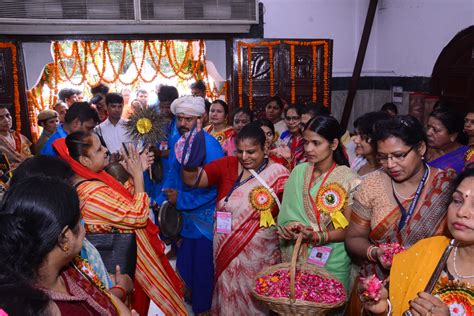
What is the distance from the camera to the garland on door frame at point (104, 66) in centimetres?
895

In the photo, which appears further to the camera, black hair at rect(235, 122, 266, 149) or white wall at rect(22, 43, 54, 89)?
white wall at rect(22, 43, 54, 89)

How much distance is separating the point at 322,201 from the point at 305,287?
57 cm

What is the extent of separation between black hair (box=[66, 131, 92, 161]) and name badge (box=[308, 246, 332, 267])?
1444mm

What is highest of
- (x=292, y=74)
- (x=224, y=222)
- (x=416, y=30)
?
(x=416, y=30)

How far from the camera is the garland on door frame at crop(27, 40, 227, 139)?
8945 millimetres

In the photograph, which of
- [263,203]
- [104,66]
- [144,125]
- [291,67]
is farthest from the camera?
[104,66]

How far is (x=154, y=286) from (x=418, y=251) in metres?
1.58

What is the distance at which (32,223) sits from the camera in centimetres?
135

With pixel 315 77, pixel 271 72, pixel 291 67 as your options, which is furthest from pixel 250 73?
pixel 315 77

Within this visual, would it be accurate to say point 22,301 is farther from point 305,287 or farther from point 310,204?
point 310,204

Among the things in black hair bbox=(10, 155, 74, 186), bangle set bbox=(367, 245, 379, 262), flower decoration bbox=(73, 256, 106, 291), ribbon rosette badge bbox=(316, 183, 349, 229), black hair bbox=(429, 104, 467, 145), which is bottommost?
bangle set bbox=(367, 245, 379, 262)

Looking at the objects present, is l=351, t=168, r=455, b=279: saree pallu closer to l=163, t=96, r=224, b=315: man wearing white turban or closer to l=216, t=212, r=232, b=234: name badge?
l=216, t=212, r=232, b=234: name badge

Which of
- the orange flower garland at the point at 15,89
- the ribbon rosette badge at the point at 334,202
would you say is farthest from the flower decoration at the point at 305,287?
the orange flower garland at the point at 15,89

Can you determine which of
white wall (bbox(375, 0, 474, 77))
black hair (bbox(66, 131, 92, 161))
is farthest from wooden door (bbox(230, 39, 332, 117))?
black hair (bbox(66, 131, 92, 161))
